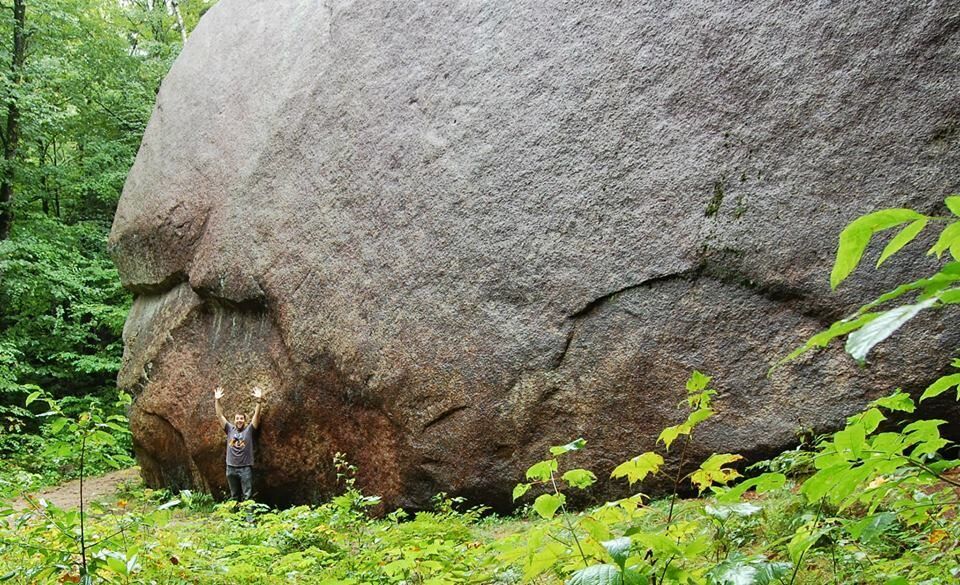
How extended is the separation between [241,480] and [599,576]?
6.78 m

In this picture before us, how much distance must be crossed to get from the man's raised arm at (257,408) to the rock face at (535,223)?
0.50 ft

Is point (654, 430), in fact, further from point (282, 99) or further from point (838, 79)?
point (282, 99)

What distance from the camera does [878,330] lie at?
2.49 feet

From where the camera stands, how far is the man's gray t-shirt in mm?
7348

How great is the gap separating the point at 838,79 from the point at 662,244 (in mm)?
1587

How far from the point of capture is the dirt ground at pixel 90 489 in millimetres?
9435

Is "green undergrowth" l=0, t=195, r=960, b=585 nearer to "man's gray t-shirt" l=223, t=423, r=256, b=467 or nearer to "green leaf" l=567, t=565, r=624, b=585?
"green leaf" l=567, t=565, r=624, b=585

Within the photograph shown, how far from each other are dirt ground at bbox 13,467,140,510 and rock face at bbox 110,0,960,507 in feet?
6.96

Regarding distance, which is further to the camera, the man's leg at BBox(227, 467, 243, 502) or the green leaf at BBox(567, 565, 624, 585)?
the man's leg at BBox(227, 467, 243, 502)

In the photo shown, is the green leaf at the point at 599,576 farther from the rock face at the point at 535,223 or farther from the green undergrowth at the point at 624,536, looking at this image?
the rock face at the point at 535,223

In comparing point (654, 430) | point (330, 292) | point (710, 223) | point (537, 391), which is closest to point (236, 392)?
point (330, 292)

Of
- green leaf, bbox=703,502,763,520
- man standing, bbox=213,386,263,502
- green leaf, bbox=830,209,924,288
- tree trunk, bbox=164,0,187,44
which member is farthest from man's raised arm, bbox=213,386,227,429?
tree trunk, bbox=164,0,187,44

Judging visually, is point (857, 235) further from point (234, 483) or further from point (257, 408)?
point (234, 483)

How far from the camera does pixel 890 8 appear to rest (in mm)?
4598
